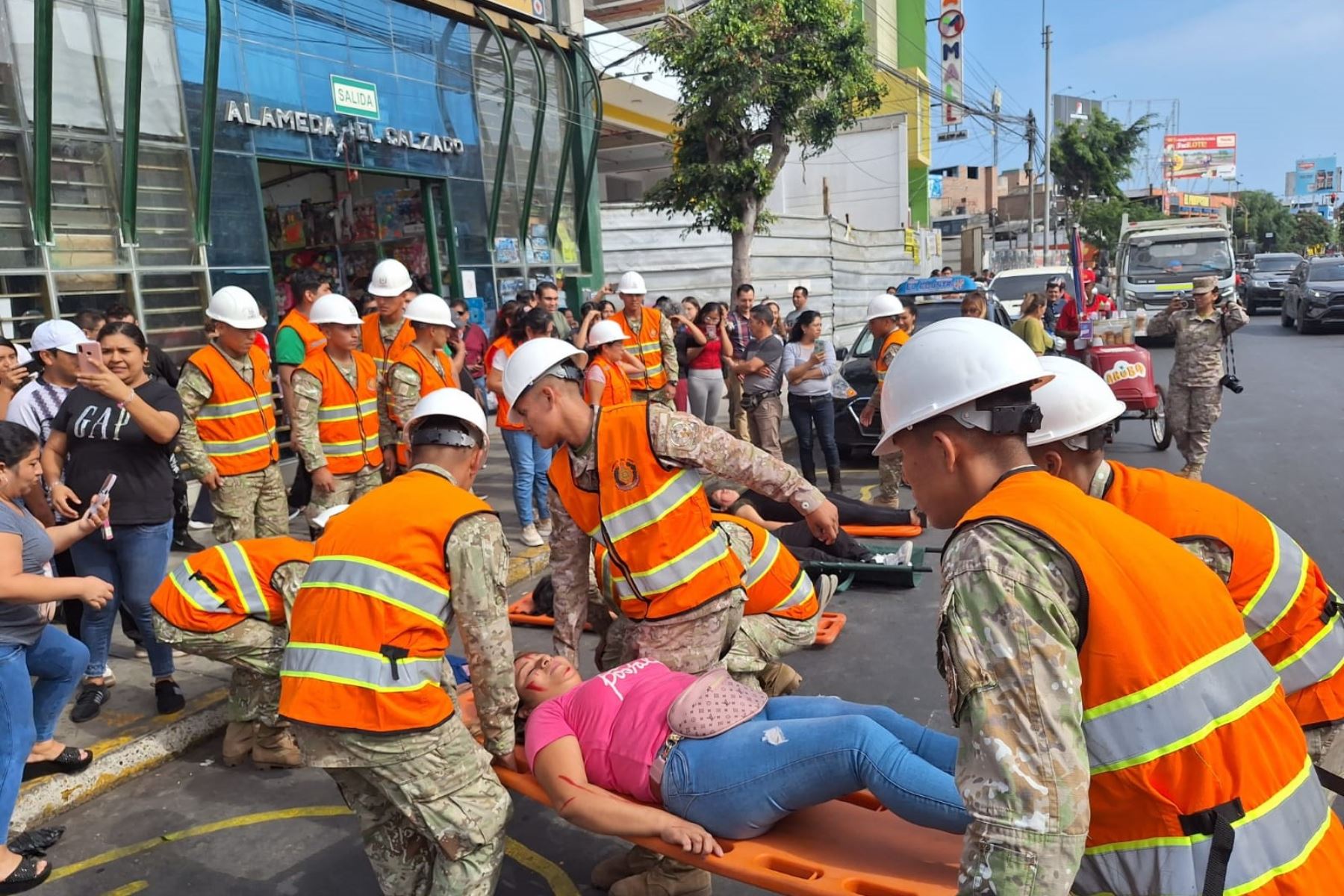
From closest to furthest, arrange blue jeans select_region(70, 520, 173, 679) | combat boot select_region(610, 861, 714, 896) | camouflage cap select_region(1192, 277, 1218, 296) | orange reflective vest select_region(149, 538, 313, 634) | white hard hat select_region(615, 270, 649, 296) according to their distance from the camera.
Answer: combat boot select_region(610, 861, 714, 896), orange reflective vest select_region(149, 538, 313, 634), blue jeans select_region(70, 520, 173, 679), camouflage cap select_region(1192, 277, 1218, 296), white hard hat select_region(615, 270, 649, 296)

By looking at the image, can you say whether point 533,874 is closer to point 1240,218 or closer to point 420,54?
point 420,54

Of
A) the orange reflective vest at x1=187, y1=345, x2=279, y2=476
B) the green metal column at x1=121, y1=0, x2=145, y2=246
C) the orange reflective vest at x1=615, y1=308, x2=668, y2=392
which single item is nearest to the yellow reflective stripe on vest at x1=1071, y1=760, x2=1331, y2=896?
the orange reflective vest at x1=187, y1=345, x2=279, y2=476

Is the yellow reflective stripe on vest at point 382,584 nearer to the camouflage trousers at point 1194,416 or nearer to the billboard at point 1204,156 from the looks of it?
the camouflage trousers at point 1194,416

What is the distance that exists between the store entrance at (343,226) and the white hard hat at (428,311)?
22.9 ft

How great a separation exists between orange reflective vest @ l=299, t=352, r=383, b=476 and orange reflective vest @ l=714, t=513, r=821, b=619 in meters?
2.60

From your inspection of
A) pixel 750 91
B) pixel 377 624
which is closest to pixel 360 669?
pixel 377 624

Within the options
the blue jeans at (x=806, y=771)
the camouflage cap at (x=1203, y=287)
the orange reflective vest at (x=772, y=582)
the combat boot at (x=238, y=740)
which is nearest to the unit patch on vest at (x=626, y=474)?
the blue jeans at (x=806, y=771)

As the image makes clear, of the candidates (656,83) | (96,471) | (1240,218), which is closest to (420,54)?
(656,83)

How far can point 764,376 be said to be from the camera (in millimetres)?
8570

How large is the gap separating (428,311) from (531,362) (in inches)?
118

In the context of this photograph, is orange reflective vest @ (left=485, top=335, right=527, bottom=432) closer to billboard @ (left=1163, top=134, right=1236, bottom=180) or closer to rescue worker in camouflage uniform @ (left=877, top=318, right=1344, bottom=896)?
rescue worker in camouflage uniform @ (left=877, top=318, right=1344, bottom=896)

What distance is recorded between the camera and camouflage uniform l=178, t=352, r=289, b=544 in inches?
191

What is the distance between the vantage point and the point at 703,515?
10.6 ft

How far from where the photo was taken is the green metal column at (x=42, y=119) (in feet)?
24.8
